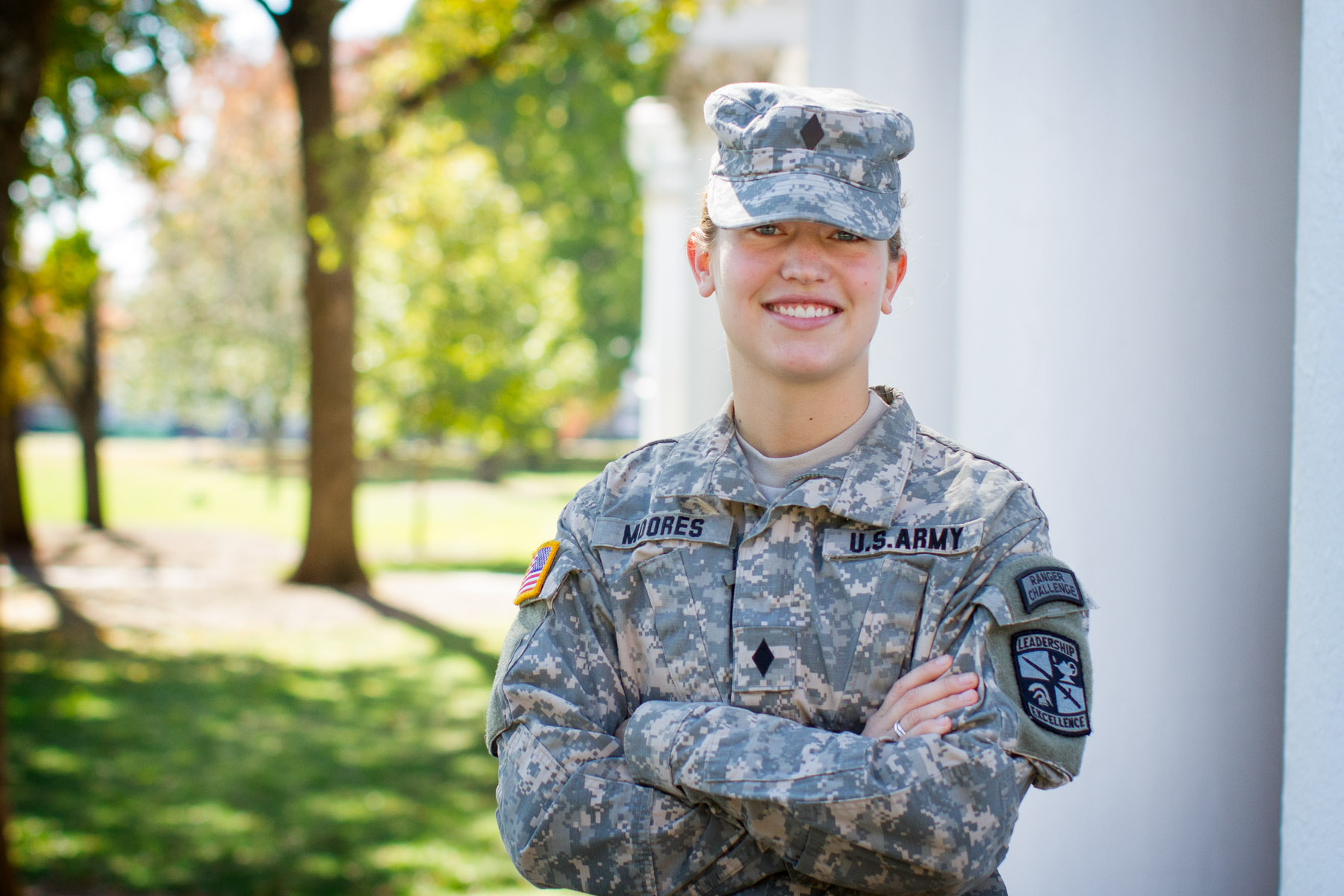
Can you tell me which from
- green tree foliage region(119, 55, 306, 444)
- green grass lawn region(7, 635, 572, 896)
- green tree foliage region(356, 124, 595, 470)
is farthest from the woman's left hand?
green tree foliage region(119, 55, 306, 444)

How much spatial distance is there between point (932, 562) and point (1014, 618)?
0.15m

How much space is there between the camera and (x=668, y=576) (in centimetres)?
196

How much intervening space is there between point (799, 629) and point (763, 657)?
7 centimetres

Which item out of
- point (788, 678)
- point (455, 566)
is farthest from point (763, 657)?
point (455, 566)

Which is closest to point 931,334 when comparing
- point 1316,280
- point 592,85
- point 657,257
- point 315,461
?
point 1316,280

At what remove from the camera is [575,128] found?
→ 92.9 ft

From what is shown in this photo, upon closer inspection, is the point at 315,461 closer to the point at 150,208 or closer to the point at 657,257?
the point at 657,257

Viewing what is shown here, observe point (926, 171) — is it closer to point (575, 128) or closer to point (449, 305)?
point (449, 305)

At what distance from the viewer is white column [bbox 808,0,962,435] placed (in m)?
3.54

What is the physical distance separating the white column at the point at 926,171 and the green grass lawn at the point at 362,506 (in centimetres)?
993

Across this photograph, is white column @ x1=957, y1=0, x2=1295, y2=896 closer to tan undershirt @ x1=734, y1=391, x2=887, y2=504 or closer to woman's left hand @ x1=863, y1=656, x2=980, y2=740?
tan undershirt @ x1=734, y1=391, x2=887, y2=504

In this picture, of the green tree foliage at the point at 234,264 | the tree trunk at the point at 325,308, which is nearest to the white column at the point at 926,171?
the tree trunk at the point at 325,308

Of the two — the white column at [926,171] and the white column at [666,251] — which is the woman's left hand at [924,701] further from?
the white column at [666,251]

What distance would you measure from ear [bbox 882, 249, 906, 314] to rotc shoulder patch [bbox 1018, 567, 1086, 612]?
1.67ft
